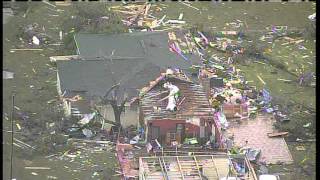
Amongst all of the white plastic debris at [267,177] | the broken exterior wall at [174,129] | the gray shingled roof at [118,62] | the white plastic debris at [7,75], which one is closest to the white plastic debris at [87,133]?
the gray shingled roof at [118,62]

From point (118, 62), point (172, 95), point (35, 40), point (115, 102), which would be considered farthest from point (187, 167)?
point (35, 40)

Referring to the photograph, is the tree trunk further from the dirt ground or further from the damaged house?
the dirt ground

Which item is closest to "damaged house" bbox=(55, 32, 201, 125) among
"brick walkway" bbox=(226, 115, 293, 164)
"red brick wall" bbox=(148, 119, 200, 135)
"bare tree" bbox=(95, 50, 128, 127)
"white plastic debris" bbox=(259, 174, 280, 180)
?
"bare tree" bbox=(95, 50, 128, 127)

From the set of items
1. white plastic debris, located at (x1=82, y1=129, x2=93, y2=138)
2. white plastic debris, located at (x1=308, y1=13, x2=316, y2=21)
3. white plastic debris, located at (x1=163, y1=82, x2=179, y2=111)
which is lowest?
white plastic debris, located at (x1=82, y1=129, x2=93, y2=138)

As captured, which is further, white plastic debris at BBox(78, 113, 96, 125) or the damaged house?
the damaged house

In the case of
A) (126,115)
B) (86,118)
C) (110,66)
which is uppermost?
(110,66)

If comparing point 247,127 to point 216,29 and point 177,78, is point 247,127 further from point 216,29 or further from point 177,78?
point 216,29

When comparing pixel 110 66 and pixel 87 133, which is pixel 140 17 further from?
pixel 87 133
